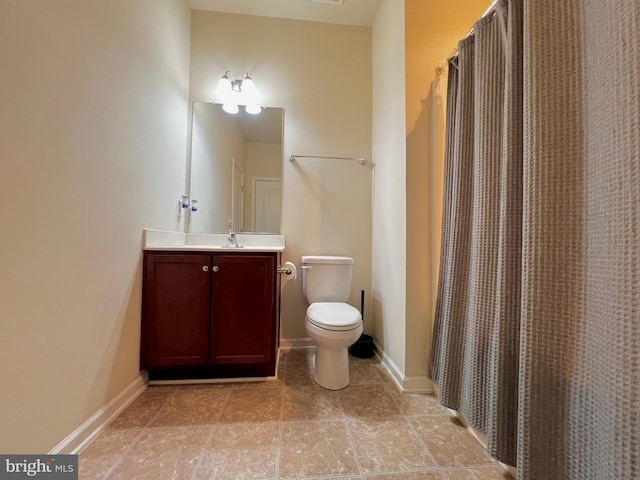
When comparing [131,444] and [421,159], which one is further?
[421,159]

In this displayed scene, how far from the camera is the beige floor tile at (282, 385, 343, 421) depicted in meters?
1.22

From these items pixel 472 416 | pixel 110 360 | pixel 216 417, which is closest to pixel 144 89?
pixel 110 360

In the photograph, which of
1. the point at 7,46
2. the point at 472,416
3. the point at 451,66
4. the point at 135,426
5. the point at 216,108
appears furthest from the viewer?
the point at 216,108

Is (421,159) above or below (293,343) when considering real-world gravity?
above

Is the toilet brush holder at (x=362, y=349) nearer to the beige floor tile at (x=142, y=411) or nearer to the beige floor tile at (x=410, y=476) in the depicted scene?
the beige floor tile at (x=410, y=476)

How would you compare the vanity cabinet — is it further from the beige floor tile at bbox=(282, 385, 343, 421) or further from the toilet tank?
the toilet tank

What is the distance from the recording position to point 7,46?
73 cm

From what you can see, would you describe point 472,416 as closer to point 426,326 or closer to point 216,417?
point 426,326

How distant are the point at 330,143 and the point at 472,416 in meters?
1.96

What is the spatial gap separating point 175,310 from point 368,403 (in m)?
1.21

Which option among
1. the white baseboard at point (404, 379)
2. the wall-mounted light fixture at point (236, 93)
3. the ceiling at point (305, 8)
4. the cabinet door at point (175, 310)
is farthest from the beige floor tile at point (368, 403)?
the ceiling at point (305, 8)

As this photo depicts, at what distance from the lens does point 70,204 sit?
0.94 metres

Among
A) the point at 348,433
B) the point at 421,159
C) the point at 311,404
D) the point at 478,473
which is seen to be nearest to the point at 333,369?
the point at 311,404

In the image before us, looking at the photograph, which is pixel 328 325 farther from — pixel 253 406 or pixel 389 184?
pixel 389 184
